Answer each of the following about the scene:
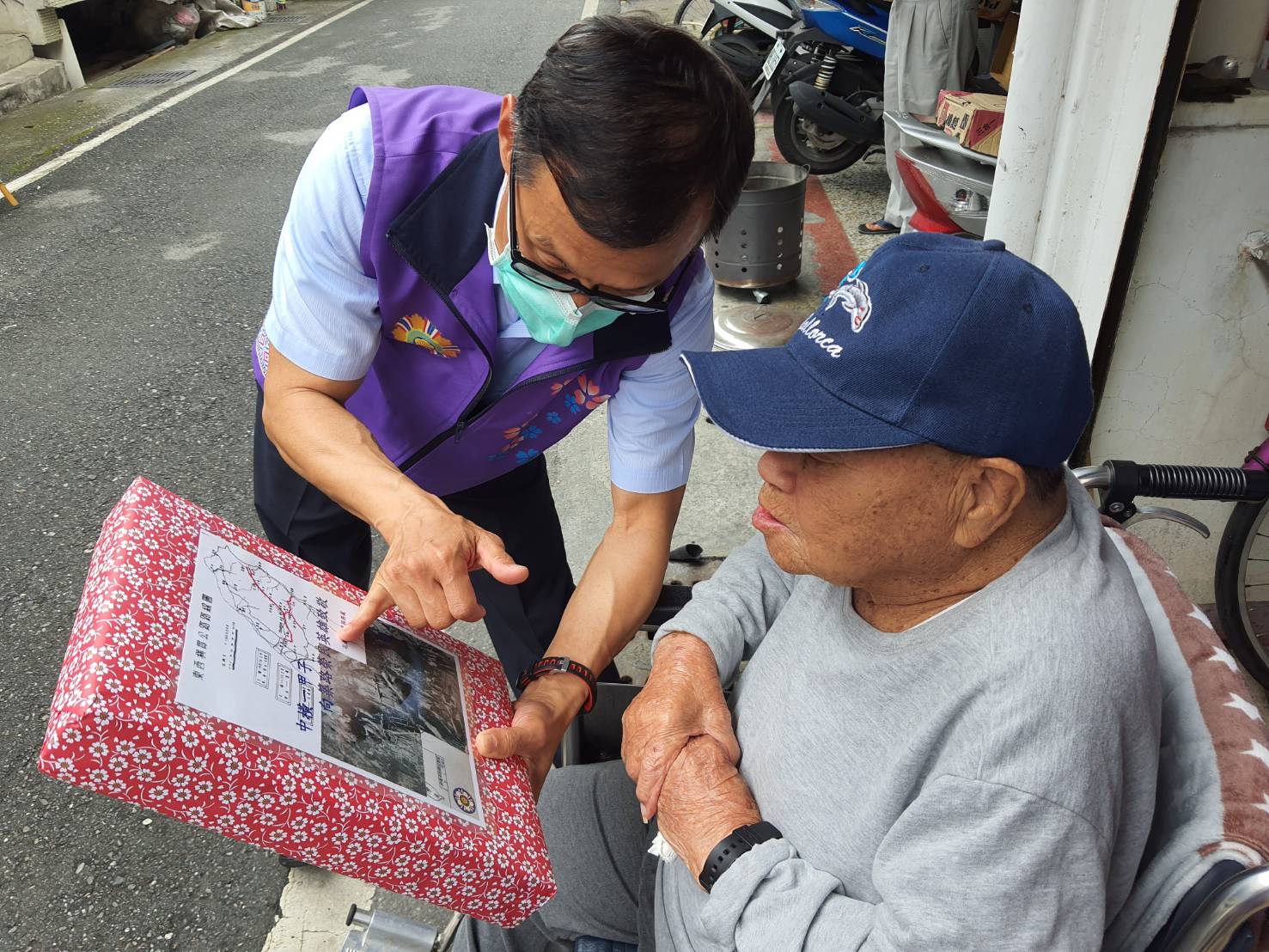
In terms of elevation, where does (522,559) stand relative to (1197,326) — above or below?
below

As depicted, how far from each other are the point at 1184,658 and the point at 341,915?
1.77 metres

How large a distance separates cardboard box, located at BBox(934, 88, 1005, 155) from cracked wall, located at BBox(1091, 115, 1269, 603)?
1.00m

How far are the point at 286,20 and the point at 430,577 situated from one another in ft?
39.9

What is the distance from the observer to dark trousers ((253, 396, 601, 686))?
194cm

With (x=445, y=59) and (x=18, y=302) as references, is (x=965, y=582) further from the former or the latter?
(x=445, y=59)

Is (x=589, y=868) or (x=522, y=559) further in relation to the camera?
(x=522, y=559)

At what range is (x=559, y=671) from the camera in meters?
1.55

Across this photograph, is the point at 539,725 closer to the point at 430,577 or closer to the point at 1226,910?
the point at 430,577

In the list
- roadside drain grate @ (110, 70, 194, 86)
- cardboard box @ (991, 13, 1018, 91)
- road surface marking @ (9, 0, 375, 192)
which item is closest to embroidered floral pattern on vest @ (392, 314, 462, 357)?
cardboard box @ (991, 13, 1018, 91)

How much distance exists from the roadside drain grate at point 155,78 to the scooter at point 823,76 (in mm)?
5532

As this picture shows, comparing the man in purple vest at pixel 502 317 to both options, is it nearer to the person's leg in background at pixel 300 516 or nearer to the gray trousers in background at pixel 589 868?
the person's leg in background at pixel 300 516

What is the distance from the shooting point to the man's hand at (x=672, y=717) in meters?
1.44

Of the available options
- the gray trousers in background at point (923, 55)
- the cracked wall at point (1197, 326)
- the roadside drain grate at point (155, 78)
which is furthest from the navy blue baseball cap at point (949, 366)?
the roadside drain grate at point (155, 78)

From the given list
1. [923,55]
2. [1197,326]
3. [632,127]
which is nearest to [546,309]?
[632,127]
